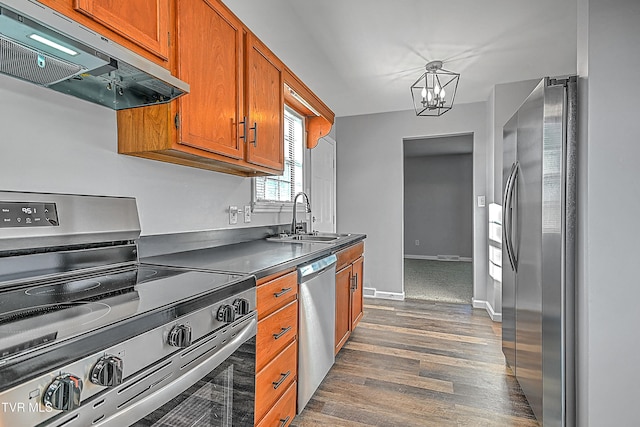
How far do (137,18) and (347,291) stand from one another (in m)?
2.19

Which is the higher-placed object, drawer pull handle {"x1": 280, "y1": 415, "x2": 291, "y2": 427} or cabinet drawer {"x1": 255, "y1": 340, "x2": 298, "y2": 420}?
cabinet drawer {"x1": 255, "y1": 340, "x2": 298, "y2": 420}

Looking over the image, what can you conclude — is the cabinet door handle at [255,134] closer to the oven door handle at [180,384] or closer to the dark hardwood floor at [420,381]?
the oven door handle at [180,384]

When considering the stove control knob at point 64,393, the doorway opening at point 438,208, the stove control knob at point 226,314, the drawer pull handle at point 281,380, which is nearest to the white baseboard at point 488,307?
the doorway opening at point 438,208

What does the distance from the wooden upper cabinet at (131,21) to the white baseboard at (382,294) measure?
3.81 metres

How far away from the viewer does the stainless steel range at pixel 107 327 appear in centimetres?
62

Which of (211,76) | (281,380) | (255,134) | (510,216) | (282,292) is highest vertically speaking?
(211,76)

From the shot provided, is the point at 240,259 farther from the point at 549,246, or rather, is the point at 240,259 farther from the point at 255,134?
the point at 549,246

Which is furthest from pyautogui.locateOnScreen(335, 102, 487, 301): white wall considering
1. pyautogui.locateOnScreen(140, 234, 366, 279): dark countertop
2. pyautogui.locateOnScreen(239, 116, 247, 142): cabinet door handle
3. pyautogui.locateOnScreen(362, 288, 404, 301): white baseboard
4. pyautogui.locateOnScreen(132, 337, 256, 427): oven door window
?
pyautogui.locateOnScreen(132, 337, 256, 427): oven door window

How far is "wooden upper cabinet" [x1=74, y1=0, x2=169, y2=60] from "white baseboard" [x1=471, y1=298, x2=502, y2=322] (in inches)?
150

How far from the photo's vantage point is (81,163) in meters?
1.34

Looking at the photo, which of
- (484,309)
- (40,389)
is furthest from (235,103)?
(484,309)

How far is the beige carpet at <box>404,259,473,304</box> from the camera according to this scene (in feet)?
14.9

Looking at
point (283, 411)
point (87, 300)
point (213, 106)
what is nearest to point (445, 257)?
point (283, 411)

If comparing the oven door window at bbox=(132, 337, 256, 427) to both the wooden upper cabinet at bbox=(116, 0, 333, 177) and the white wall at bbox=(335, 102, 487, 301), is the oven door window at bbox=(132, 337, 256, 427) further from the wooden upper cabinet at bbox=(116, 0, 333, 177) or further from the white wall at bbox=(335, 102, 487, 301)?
the white wall at bbox=(335, 102, 487, 301)
